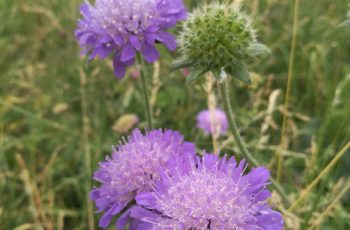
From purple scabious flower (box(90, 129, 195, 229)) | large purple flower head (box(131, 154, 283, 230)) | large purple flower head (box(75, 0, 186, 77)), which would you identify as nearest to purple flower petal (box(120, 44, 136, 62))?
large purple flower head (box(75, 0, 186, 77))

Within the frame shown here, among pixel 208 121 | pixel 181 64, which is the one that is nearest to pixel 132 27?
pixel 181 64

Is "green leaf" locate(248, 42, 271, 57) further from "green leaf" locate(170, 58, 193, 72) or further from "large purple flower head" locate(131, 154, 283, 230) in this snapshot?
"large purple flower head" locate(131, 154, 283, 230)

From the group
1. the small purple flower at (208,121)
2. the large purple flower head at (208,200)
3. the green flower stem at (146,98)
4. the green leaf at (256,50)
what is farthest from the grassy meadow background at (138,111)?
the large purple flower head at (208,200)

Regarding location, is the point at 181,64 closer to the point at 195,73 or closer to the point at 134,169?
the point at 195,73

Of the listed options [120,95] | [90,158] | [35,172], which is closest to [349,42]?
[120,95]

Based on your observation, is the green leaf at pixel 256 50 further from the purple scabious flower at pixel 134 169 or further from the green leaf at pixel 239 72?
the purple scabious flower at pixel 134 169

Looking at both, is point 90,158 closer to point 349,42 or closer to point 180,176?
point 180,176
